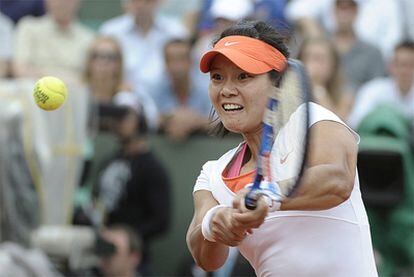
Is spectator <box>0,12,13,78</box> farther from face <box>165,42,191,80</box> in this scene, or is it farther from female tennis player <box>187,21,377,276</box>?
female tennis player <box>187,21,377,276</box>

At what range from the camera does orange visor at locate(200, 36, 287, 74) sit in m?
3.48

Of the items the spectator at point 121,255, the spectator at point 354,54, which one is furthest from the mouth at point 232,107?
the spectator at point 354,54

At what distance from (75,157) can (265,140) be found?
4.70 metres

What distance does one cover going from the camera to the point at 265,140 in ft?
10.8

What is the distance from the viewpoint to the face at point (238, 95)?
11.6 ft

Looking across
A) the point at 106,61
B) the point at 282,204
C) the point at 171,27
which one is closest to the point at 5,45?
the point at 106,61

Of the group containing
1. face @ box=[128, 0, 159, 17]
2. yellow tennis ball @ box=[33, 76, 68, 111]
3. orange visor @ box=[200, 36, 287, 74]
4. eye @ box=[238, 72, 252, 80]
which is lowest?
face @ box=[128, 0, 159, 17]

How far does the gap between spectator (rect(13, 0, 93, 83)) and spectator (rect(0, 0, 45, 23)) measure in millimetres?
513

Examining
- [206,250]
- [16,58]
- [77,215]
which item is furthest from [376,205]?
[206,250]

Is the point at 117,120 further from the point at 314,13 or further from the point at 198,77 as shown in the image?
the point at 314,13

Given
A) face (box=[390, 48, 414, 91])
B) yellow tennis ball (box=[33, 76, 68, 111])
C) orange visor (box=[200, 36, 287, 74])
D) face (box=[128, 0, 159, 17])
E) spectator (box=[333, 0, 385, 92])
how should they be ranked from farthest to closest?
face (box=[128, 0, 159, 17]), spectator (box=[333, 0, 385, 92]), face (box=[390, 48, 414, 91]), yellow tennis ball (box=[33, 76, 68, 111]), orange visor (box=[200, 36, 287, 74])

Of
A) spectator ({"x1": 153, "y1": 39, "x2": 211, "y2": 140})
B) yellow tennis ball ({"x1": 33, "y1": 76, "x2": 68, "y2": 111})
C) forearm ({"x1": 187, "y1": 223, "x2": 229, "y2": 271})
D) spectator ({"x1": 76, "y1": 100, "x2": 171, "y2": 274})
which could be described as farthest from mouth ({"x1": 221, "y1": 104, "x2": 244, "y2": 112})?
spectator ({"x1": 153, "y1": 39, "x2": 211, "y2": 140})

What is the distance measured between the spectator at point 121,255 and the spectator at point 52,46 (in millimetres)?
1419

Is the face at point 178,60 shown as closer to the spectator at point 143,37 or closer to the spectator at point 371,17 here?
the spectator at point 143,37
